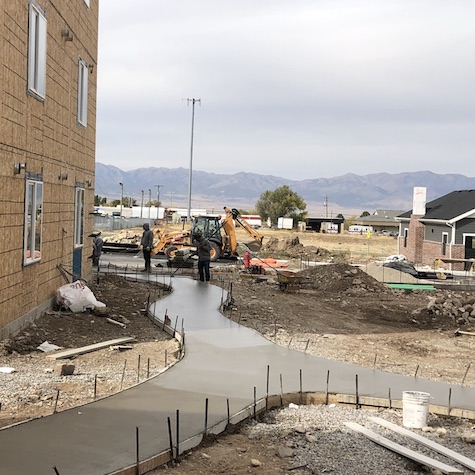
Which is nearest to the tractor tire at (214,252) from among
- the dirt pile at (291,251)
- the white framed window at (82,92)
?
the dirt pile at (291,251)

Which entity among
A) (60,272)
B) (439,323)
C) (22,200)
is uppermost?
(22,200)

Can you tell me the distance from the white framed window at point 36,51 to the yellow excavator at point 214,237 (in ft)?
61.1

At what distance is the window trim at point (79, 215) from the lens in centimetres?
1760

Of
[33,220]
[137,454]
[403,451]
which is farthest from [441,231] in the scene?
[137,454]

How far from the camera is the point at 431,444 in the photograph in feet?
23.4

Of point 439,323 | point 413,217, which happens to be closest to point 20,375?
point 439,323

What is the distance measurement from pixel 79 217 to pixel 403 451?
42.5ft

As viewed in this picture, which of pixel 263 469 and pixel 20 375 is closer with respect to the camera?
pixel 263 469

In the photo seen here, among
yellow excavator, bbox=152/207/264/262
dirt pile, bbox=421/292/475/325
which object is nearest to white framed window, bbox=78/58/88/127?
dirt pile, bbox=421/292/475/325

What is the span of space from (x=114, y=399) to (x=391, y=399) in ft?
11.7

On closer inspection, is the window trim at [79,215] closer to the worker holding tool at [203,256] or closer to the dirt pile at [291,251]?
the worker holding tool at [203,256]

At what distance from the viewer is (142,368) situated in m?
10.2

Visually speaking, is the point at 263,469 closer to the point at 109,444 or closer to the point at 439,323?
the point at 109,444

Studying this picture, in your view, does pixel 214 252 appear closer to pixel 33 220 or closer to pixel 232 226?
pixel 232 226
